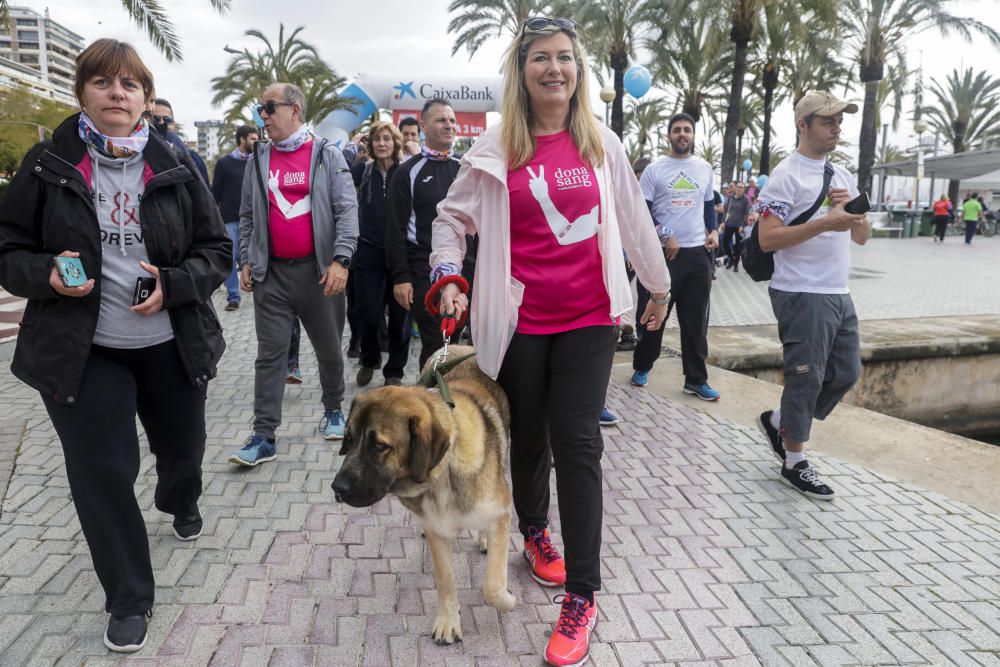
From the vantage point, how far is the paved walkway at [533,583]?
270cm

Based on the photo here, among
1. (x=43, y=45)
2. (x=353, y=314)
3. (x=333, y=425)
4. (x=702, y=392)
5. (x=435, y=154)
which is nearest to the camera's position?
(x=333, y=425)

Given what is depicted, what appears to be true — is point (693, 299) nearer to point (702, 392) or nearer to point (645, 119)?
point (702, 392)

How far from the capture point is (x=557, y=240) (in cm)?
275

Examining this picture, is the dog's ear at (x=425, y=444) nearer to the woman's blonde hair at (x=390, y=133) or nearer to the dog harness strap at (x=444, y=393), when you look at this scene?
the dog harness strap at (x=444, y=393)

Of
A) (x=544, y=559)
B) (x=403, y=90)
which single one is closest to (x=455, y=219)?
(x=544, y=559)

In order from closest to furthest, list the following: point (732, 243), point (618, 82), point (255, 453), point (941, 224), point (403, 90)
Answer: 1. point (255, 453)
2. point (732, 243)
3. point (403, 90)
4. point (618, 82)
5. point (941, 224)

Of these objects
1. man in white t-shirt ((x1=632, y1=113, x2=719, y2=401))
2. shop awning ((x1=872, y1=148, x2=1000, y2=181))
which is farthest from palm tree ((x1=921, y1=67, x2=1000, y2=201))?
man in white t-shirt ((x1=632, y1=113, x2=719, y2=401))

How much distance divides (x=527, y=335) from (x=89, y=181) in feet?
5.88

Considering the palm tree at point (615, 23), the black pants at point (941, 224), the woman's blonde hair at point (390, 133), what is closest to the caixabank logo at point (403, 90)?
the palm tree at point (615, 23)

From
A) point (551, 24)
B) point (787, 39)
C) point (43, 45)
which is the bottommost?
point (551, 24)

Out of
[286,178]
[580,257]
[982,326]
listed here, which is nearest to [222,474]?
[286,178]

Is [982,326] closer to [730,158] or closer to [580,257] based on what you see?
[580,257]

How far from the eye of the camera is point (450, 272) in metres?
2.87

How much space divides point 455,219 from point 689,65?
25.8 metres
